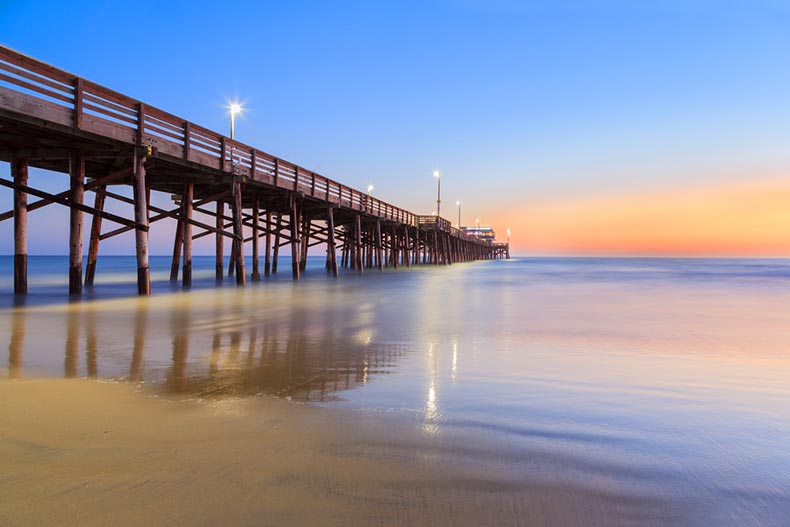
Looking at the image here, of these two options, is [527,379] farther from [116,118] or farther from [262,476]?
[116,118]

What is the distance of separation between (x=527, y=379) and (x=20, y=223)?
1358 cm

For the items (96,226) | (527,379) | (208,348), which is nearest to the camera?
(527,379)

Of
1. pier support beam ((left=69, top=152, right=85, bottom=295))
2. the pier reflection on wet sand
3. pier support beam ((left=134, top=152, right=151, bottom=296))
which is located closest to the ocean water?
the pier reflection on wet sand

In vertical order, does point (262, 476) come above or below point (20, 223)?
below

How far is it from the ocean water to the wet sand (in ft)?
0.33

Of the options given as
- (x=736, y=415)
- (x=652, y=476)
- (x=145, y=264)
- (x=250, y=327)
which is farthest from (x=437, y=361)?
(x=145, y=264)

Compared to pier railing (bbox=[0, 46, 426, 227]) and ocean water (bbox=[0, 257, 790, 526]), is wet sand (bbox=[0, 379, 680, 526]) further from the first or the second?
pier railing (bbox=[0, 46, 426, 227])

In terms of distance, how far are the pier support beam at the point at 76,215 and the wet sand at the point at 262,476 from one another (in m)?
11.0

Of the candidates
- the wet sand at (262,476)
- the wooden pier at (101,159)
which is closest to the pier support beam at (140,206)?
the wooden pier at (101,159)

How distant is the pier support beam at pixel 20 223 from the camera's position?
40.7ft

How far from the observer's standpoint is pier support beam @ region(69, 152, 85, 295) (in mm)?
12636

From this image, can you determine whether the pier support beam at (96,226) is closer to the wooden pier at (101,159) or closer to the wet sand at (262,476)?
the wooden pier at (101,159)

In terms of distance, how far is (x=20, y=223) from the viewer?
1260cm

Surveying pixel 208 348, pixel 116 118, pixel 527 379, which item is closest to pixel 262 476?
pixel 527 379
